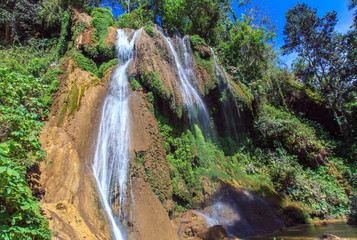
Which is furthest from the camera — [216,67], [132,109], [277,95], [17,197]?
[277,95]

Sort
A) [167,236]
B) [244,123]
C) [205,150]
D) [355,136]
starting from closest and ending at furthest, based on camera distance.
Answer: [167,236] → [205,150] → [244,123] → [355,136]

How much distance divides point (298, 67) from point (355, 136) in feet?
30.3

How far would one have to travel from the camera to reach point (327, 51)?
20.5 metres

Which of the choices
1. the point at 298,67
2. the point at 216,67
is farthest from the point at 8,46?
the point at 298,67

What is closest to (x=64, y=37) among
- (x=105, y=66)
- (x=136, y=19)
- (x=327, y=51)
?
(x=105, y=66)

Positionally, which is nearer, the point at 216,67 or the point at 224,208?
the point at 224,208

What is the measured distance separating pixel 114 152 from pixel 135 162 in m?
0.85

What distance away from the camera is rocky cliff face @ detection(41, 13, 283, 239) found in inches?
245

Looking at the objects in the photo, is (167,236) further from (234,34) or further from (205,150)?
(234,34)

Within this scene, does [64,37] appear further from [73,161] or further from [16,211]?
[16,211]

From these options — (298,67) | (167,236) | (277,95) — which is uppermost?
(298,67)

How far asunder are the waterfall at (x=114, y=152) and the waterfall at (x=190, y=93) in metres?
3.52

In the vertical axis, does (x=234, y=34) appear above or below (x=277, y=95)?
above

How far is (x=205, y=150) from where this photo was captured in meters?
13.5
